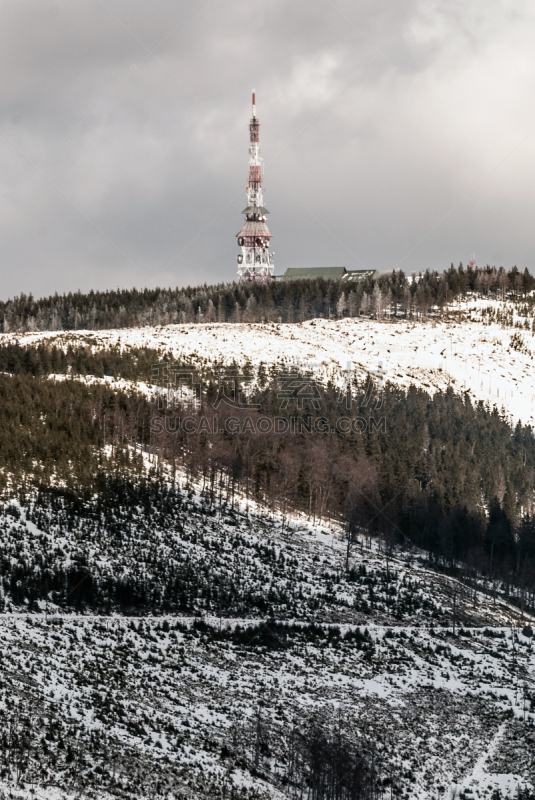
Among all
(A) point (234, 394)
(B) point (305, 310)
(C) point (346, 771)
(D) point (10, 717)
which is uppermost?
(B) point (305, 310)

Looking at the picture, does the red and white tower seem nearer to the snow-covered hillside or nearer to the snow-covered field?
the snow-covered field

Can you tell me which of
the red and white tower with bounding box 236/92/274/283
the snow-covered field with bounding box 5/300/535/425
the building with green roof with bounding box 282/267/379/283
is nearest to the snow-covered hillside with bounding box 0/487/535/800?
the snow-covered field with bounding box 5/300/535/425

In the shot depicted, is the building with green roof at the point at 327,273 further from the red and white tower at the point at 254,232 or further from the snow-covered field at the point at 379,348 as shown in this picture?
the snow-covered field at the point at 379,348

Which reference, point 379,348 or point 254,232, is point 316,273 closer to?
point 254,232

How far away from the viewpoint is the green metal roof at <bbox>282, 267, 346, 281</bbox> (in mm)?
183625

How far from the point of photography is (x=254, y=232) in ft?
533

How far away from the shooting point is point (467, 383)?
131m

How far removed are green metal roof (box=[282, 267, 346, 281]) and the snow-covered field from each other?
106ft

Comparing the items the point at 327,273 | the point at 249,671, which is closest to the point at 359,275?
the point at 327,273

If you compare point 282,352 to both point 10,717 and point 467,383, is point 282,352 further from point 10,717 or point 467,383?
point 10,717

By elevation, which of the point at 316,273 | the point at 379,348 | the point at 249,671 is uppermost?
the point at 316,273

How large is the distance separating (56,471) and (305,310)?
90.7m

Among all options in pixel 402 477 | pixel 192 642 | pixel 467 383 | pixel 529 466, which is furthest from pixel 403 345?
pixel 192 642

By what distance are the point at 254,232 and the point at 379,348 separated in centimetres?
3683
